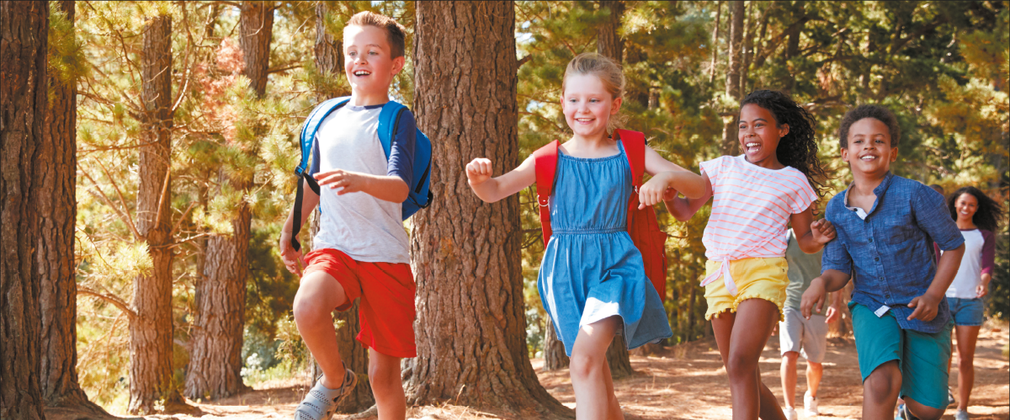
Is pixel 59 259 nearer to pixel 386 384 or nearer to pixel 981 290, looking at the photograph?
pixel 386 384

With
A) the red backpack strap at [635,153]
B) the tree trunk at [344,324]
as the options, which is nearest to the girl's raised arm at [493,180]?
the red backpack strap at [635,153]

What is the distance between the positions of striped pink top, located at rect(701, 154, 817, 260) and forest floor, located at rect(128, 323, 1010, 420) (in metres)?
1.84

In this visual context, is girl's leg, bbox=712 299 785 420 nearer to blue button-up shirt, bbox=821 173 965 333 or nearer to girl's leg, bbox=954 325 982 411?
blue button-up shirt, bbox=821 173 965 333

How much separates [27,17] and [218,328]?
26.5 ft

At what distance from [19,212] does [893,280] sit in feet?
12.7

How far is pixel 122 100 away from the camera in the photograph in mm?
9070

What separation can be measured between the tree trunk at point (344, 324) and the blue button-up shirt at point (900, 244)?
5.07 metres

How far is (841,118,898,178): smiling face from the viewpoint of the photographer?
3150 millimetres

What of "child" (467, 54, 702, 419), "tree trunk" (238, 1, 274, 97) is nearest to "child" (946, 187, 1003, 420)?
"child" (467, 54, 702, 419)

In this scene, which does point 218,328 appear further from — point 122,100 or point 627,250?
point 627,250

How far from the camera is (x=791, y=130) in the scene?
3.57 meters

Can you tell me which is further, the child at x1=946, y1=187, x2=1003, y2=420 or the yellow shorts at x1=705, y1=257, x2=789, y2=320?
the child at x1=946, y1=187, x2=1003, y2=420

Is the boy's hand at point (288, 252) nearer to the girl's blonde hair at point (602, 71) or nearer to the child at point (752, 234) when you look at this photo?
the girl's blonde hair at point (602, 71)

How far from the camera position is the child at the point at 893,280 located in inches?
116
